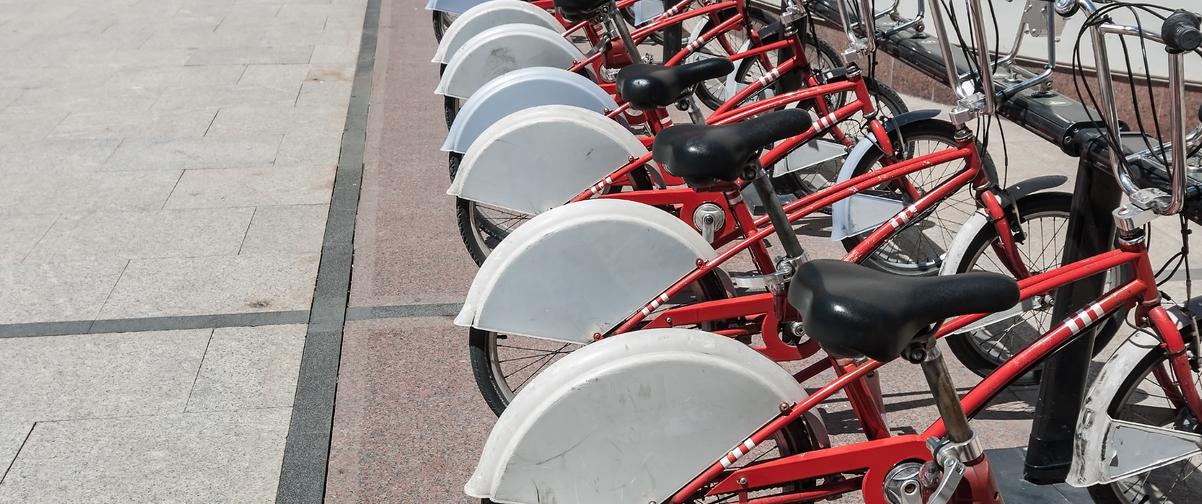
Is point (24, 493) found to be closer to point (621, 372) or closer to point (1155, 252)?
point (621, 372)

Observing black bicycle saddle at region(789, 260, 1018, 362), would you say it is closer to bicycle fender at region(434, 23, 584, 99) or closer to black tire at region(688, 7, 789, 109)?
bicycle fender at region(434, 23, 584, 99)

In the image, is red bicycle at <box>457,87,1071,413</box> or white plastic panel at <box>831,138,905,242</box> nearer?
red bicycle at <box>457,87,1071,413</box>

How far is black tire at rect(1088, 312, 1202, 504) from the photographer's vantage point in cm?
267

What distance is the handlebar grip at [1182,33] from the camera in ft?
7.45

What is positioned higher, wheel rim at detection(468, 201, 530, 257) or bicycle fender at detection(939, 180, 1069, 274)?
bicycle fender at detection(939, 180, 1069, 274)

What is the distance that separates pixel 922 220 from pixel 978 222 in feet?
1.74

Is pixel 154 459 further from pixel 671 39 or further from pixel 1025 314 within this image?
pixel 671 39

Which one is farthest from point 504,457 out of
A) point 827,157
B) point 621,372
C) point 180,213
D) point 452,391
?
point 180,213

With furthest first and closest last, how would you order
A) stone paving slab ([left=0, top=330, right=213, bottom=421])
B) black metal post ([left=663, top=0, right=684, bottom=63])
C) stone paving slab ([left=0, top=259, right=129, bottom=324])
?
black metal post ([left=663, top=0, right=684, bottom=63]) < stone paving slab ([left=0, top=259, right=129, bottom=324]) < stone paving slab ([left=0, top=330, right=213, bottom=421])

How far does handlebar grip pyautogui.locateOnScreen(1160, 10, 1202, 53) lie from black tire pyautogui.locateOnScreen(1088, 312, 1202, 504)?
2.40 feet

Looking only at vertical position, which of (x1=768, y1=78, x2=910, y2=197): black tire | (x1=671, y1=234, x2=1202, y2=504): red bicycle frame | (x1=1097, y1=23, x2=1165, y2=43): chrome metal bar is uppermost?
(x1=1097, y1=23, x2=1165, y2=43): chrome metal bar

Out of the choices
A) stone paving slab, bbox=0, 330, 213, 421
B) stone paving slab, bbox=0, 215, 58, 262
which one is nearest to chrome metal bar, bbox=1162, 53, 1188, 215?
stone paving slab, bbox=0, 330, 213, 421

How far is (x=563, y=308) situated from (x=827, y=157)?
1853 millimetres

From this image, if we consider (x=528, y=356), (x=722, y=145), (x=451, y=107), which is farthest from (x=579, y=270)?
(x=451, y=107)
